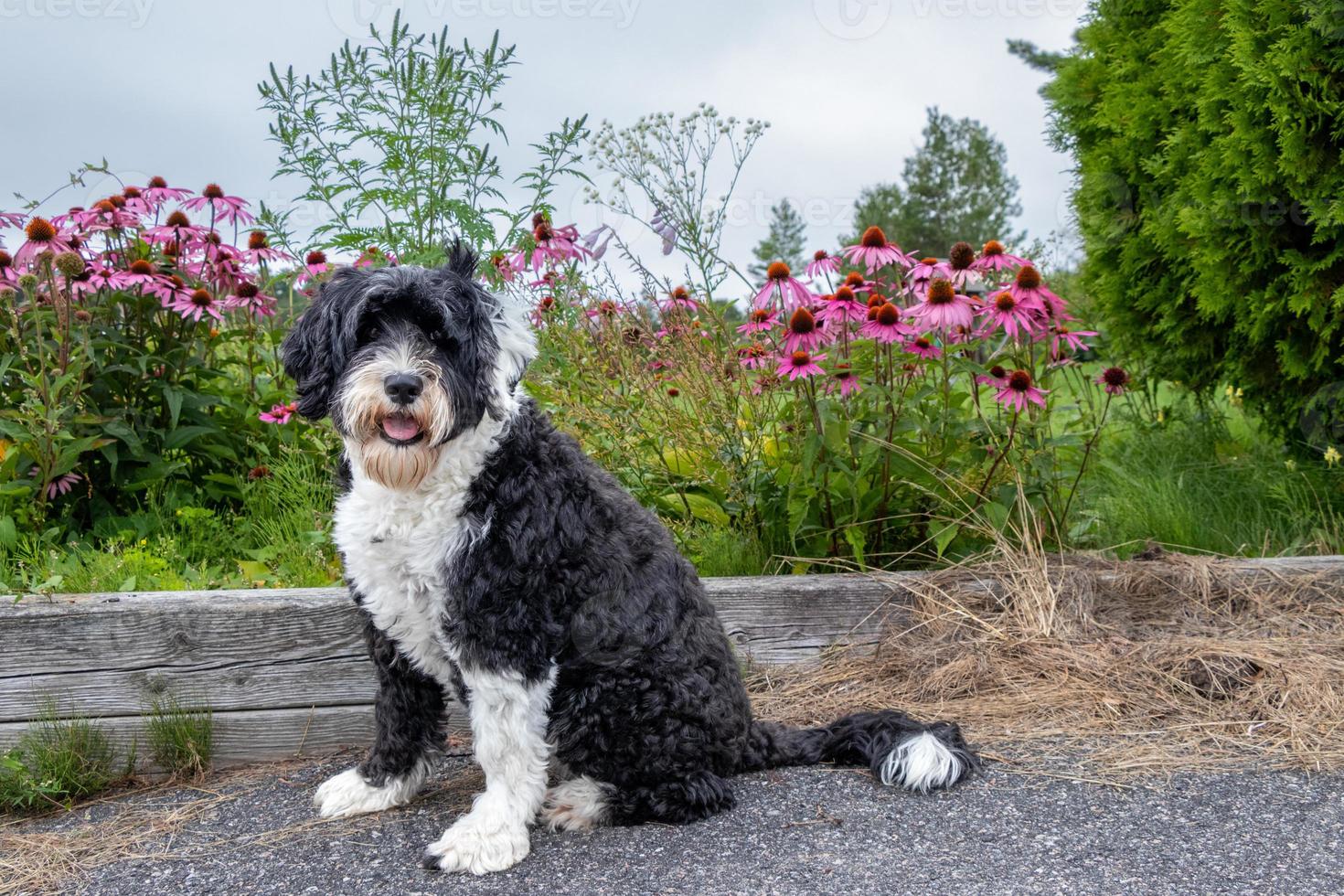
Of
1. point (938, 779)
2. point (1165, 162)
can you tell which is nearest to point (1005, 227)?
point (1165, 162)

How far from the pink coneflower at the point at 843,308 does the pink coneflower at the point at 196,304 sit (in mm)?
2640

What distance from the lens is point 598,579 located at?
124 inches

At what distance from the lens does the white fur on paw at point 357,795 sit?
3.46 m

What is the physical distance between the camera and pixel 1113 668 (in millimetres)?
4230

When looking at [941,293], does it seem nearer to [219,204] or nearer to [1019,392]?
[1019,392]

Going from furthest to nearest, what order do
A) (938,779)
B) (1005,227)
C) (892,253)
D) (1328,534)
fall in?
(1005,227) < (1328,534) < (892,253) < (938,779)

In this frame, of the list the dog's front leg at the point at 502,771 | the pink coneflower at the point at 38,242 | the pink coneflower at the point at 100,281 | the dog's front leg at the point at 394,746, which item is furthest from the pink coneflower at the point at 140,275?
the dog's front leg at the point at 502,771

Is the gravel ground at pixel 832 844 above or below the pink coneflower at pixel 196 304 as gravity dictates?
below

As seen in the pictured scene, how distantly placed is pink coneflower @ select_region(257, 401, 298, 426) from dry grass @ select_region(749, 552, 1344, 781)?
2.41 m

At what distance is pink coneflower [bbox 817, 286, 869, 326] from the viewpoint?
4.32 meters

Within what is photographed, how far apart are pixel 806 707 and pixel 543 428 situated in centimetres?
→ 171

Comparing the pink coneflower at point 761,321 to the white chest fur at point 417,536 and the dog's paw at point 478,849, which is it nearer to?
the white chest fur at point 417,536

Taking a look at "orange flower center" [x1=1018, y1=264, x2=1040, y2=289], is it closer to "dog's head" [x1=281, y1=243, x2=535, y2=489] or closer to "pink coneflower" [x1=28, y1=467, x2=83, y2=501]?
"dog's head" [x1=281, y1=243, x2=535, y2=489]

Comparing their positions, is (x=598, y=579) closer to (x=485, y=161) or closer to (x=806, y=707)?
(x=806, y=707)
